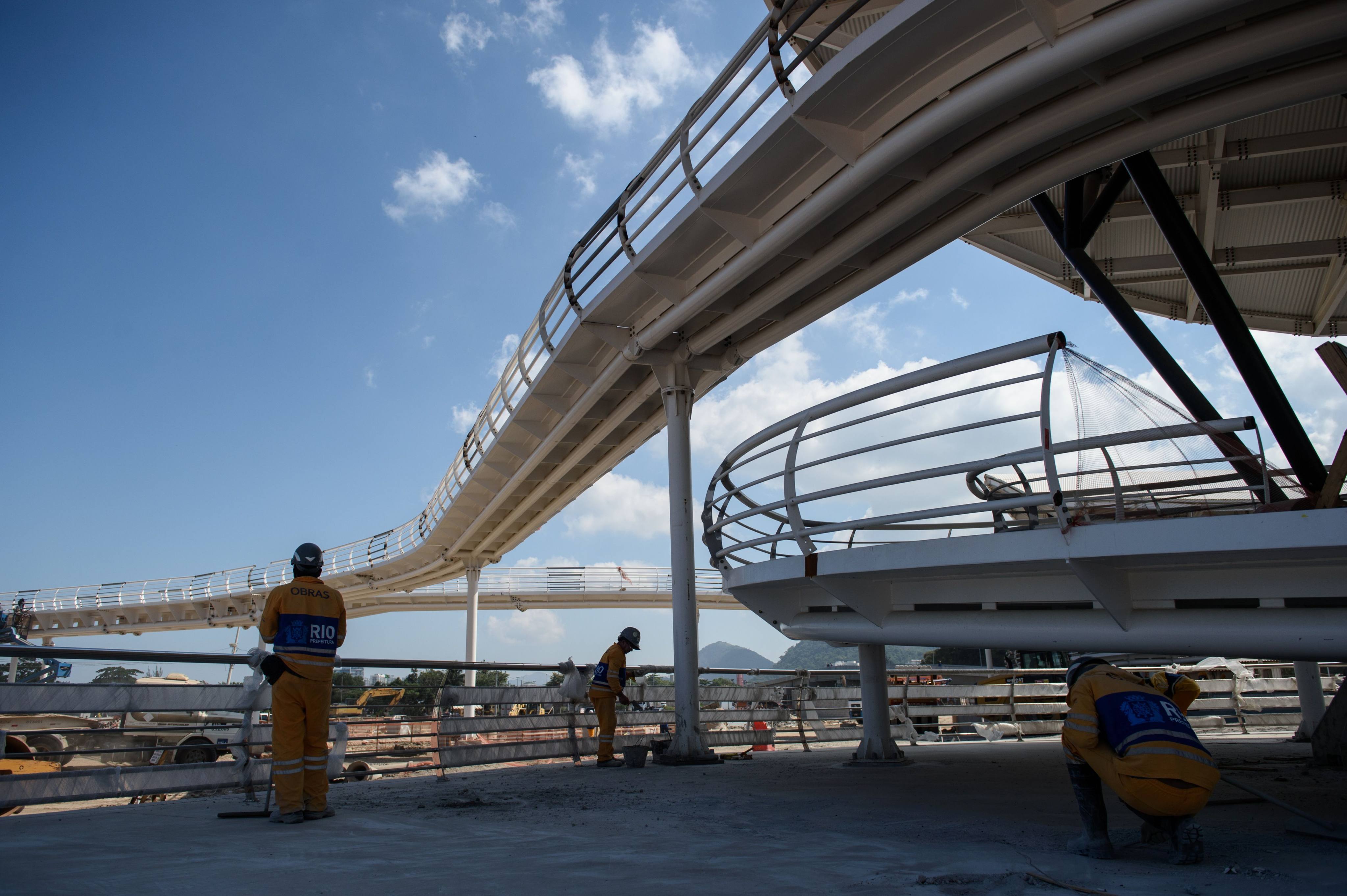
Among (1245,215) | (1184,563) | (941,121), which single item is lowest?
(1184,563)

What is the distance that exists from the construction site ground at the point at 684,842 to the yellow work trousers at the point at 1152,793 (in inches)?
9.8

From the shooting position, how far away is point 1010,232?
1188 centimetres

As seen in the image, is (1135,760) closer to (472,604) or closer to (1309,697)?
(1309,697)

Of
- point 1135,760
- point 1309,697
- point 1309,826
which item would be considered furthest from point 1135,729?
point 1309,697

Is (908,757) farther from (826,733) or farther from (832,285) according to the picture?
(832,285)

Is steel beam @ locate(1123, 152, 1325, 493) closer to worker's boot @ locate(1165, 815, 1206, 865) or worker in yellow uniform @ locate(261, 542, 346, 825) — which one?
worker's boot @ locate(1165, 815, 1206, 865)

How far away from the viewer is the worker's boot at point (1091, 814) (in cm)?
383

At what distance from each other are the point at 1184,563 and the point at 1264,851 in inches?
56.5

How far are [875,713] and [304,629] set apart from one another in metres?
6.25

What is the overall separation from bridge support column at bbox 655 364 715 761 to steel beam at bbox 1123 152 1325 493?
18.7 feet

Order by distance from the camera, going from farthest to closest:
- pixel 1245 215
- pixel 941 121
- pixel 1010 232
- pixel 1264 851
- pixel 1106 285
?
pixel 1010 232
pixel 1245 215
pixel 1106 285
pixel 941 121
pixel 1264 851

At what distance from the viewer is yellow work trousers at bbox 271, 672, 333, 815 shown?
5.36 meters

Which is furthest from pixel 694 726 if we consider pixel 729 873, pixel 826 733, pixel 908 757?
pixel 729 873

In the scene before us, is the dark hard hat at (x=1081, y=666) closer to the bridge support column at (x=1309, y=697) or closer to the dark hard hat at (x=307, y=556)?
the dark hard hat at (x=307, y=556)
